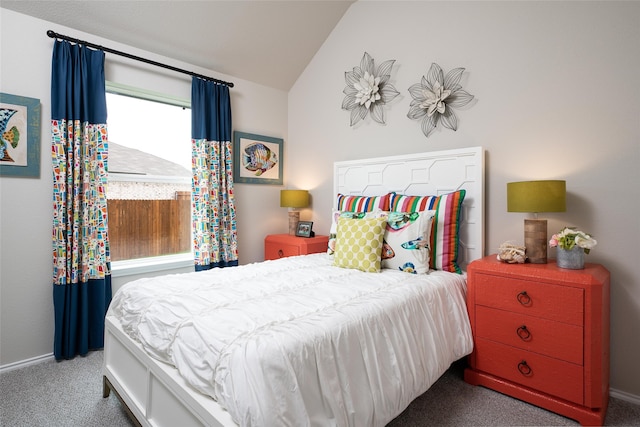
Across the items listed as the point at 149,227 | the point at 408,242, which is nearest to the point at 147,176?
the point at 149,227

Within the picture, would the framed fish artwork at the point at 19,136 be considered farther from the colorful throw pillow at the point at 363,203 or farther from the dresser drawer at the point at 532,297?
the dresser drawer at the point at 532,297

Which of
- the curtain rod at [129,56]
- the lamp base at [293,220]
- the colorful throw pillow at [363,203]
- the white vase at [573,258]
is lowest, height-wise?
the white vase at [573,258]

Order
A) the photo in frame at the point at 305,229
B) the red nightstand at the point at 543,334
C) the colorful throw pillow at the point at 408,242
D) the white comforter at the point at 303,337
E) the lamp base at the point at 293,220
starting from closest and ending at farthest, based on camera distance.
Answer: the white comforter at the point at 303,337 < the red nightstand at the point at 543,334 < the colorful throw pillow at the point at 408,242 < the photo in frame at the point at 305,229 < the lamp base at the point at 293,220

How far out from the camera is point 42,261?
236 centimetres

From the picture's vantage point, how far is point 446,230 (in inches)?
89.2

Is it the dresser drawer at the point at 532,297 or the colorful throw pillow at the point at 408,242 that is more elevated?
the colorful throw pillow at the point at 408,242

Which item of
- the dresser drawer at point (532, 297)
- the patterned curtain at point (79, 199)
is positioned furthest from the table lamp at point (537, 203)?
the patterned curtain at point (79, 199)

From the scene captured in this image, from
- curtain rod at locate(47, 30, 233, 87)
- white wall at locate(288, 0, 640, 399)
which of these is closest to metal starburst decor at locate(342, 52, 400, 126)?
white wall at locate(288, 0, 640, 399)

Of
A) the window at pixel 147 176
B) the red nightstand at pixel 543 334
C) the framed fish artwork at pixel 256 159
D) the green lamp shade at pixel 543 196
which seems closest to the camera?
the red nightstand at pixel 543 334

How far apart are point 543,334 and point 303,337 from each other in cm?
138

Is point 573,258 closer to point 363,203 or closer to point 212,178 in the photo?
point 363,203

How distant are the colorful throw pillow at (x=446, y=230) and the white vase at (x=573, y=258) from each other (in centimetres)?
60

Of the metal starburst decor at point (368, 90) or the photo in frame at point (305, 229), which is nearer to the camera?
the metal starburst decor at point (368, 90)

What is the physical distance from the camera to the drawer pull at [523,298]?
177cm
